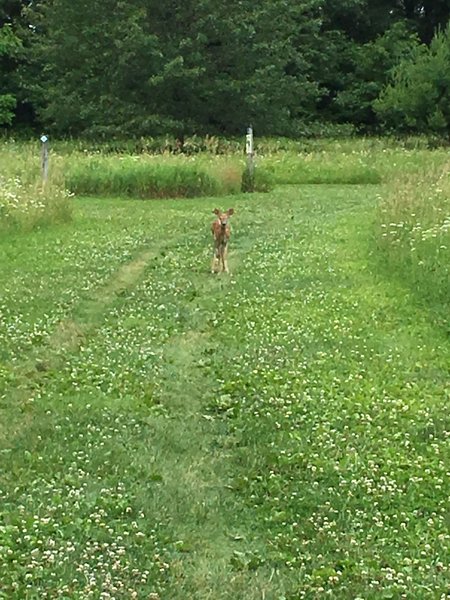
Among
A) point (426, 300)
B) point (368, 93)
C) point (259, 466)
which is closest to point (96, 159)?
point (426, 300)

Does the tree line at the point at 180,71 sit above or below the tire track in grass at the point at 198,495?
above

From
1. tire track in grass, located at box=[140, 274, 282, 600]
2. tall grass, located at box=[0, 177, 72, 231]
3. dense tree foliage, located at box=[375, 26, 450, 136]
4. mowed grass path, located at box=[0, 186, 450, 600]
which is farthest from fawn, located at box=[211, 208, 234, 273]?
dense tree foliage, located at box=[375, 26, 450, 136]

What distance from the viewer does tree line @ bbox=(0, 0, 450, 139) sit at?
119 feet

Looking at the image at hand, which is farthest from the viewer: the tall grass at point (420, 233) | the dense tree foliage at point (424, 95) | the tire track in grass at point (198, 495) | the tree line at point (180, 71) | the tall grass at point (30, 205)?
the dense tree foliage at point (424, 95)

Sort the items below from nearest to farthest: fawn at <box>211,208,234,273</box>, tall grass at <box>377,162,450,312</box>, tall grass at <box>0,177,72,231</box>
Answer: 1. tall grass at <box>377,162,450,312</box>
2. fawn at <box>211,208,234,273</box>
3. tall grass at <box>0,177,72,231</box>

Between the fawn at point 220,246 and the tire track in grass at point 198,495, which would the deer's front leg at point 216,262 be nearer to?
the fawn at point 220,246

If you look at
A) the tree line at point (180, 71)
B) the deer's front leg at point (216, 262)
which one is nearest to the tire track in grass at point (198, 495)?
the deer's front leg at point (216, 262)

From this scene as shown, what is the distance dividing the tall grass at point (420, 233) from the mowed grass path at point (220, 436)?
35 centimetres

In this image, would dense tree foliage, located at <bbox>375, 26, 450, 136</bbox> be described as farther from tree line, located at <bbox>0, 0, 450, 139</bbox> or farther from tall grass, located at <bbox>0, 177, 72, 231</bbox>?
tall grass, located at <bbox>0, 177, 72, 231</bbox>

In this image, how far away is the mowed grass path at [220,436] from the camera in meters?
4.21

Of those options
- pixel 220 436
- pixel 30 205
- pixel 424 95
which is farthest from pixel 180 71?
pixel 220 436

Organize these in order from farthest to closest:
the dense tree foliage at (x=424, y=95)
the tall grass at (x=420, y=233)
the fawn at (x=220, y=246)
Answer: the dense tree foliage at (x=424, y=95) < the fawn at (x=220, y=246) < the tall grass at (x=420, y=233)

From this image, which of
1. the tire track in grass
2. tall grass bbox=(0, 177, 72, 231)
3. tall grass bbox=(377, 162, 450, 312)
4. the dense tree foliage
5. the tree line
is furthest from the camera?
the dense tree foliage

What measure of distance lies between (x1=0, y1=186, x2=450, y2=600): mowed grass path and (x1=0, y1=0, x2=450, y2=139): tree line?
26.0 meters
